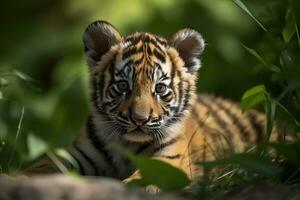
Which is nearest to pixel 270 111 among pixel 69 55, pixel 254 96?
pixel 254 96

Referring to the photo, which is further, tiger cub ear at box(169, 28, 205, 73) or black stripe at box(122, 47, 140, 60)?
tiger cub ear at box(169, 28, 205, 73)

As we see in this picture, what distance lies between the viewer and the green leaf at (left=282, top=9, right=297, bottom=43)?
4364 millimetres

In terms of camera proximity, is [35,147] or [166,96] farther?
[166,96]

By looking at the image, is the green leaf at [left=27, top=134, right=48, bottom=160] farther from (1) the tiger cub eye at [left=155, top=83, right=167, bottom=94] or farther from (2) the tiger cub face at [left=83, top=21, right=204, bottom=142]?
(1) the tiger cub eye at [left=155, top=83, right=167, bottom=94]

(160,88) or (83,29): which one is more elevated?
(83,29)

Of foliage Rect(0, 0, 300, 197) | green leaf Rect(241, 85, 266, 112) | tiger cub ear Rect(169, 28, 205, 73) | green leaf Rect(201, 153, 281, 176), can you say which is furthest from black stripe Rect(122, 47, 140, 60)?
green leaf Rect(201, 153, 281, 176)

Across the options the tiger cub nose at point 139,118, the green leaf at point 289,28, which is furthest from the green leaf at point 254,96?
the tiger cub nose at point 139,118

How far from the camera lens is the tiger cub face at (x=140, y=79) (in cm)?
514

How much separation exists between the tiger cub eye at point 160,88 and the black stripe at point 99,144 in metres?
0.41

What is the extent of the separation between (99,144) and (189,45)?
759mm

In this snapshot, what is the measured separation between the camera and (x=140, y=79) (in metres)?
5.21

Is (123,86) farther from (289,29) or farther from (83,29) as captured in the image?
(83,29)

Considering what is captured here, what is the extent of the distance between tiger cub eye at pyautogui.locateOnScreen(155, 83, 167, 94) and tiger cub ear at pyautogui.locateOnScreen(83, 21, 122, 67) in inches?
16.1

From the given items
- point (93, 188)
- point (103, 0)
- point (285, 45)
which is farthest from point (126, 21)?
point (93, 188)
